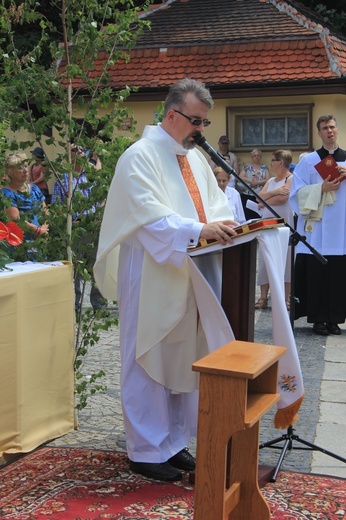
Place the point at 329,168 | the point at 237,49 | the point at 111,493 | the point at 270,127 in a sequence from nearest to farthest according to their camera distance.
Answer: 1. the point at 111,493
2. the point at 329,168
3. the point at 270,127
4. the point at 237,49

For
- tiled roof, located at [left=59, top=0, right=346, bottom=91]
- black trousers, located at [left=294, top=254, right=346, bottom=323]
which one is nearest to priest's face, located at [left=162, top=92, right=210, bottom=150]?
black trousers, located at [left=294, top=254, right=346, bottom=323]

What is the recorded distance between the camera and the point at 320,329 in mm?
8773

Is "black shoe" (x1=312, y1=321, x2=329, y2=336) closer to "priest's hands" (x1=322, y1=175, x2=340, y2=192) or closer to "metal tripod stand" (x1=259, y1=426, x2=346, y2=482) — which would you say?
"priest's hands" (x1=322, y1=175, x2=340, y2=192)

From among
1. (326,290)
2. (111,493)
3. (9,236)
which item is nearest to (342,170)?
(326,290)

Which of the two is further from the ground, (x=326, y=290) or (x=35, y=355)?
(x=326, y=290)

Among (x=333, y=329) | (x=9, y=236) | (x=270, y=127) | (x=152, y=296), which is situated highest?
(x=270, y=127)

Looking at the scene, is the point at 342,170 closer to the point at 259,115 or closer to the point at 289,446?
the point at 289,446

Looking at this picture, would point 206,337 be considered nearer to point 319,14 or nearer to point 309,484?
point 309,484

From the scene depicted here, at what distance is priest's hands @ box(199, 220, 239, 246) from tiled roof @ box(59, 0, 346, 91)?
12.4m

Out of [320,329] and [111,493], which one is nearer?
[111,493]

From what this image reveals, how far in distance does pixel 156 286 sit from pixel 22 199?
204 cm

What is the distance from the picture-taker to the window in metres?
16.8

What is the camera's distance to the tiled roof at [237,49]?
16703 millimetres

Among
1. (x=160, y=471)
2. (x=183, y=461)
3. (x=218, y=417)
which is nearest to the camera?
(x=218, y=417)
